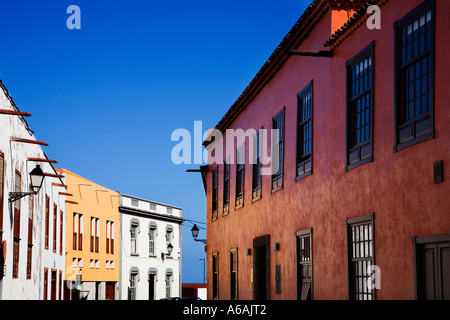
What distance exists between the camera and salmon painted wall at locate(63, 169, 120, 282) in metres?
34.5

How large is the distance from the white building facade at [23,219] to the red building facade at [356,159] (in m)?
6.41

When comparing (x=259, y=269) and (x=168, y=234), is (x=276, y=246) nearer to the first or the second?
(x=259, y=269)

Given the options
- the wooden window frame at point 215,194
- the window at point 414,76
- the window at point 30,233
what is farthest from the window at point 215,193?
the window at point 414,76

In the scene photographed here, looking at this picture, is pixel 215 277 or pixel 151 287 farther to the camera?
pixel 151 287

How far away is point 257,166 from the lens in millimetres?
20172

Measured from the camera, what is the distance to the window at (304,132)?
1498 centimetres

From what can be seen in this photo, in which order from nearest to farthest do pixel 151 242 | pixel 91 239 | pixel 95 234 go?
pixel 91 239 → pixel 95 234 → pixel 151 242

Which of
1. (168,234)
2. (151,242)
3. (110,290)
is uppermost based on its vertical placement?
(168,234)

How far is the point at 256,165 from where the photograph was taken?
66.4 ft

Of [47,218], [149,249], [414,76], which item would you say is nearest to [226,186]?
[47,218]

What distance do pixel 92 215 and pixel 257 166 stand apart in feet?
65.2
